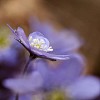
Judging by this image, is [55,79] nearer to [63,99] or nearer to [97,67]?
[63,99]

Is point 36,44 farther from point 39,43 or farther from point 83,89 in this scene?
point 83,89

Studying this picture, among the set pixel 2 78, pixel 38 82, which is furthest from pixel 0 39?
pixel 38 82

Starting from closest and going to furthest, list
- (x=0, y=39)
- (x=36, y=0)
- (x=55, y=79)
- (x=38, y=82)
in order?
(x=38, y=82), (x=55, y=79), (x=0, y=39), (x=36, y=0)

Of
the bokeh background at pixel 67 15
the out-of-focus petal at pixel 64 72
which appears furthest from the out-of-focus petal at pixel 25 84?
the bokeh background at pixel 67 15

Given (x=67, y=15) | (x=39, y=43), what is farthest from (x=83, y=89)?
(x=67, y=15)

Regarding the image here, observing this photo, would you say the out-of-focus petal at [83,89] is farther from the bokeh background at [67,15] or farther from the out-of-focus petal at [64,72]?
the bokeh background at [67,15]
